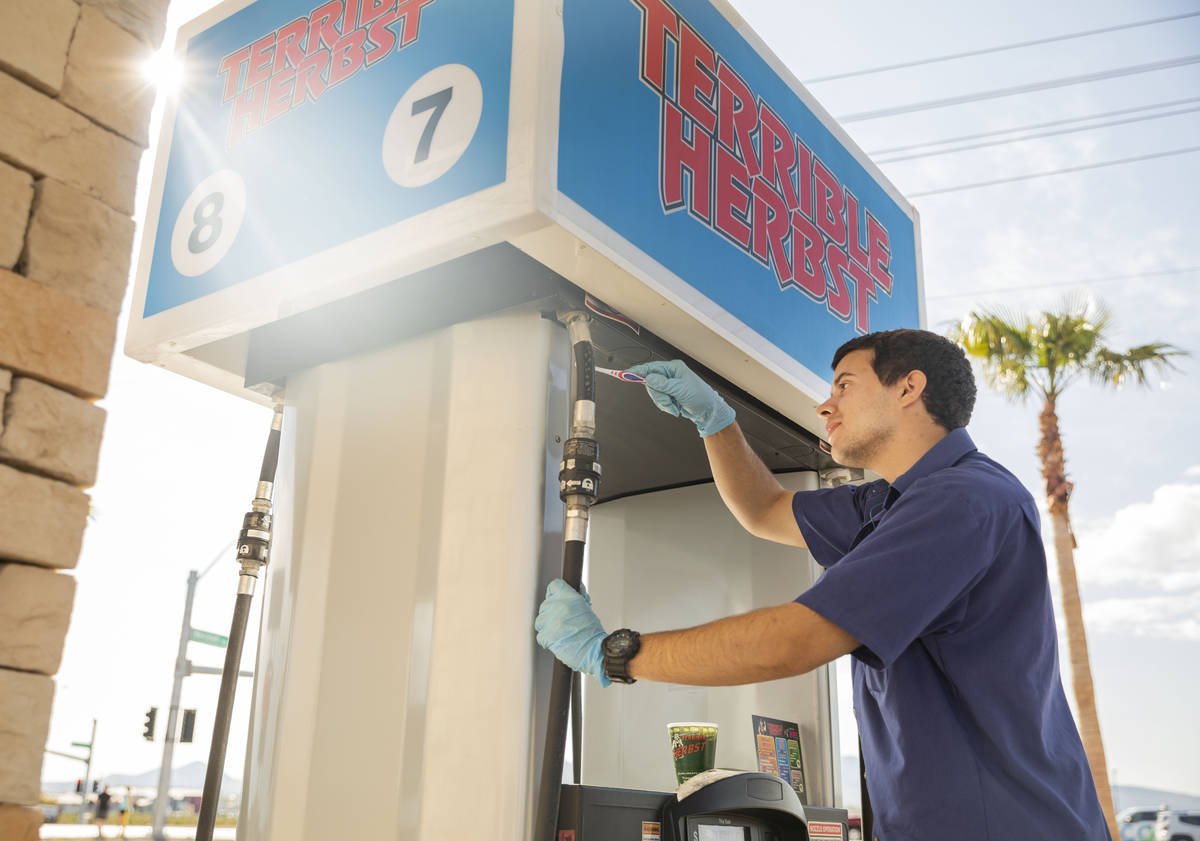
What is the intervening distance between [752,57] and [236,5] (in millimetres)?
1395

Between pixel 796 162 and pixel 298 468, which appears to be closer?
pixel 298 468

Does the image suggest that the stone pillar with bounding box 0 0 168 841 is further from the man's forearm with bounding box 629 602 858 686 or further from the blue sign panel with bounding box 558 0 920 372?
the man's forearm with bounding box 629 602 858 686

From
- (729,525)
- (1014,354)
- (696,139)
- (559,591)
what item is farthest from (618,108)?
(1014,354)

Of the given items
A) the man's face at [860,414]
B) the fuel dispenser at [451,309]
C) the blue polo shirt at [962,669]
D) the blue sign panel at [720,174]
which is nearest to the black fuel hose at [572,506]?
the fuel dispenser at [451,309]

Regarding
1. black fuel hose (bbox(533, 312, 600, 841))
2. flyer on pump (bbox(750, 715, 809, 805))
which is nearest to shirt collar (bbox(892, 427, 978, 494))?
black fuel hose (bbox(533, 312, 600, 841))

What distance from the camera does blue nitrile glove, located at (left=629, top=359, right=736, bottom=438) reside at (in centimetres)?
256

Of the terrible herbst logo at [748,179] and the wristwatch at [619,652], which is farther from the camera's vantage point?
the terrible herbst logo at [748,179]

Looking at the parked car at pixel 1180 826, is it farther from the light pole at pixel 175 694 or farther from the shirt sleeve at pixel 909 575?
the shirt sleeve at pixel 909 575

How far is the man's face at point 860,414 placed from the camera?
2.58 metres

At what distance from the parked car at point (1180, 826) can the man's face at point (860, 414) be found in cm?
2839

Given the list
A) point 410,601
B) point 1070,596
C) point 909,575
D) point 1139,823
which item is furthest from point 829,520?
point 1139,823

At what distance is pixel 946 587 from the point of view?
195 cm

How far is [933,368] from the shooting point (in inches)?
102

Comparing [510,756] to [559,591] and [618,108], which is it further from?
[618,108]
